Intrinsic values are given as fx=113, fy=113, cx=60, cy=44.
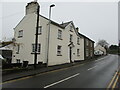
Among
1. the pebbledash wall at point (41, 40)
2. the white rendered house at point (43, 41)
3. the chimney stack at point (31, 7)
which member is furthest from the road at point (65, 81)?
the chimney stack at point (31, 7)

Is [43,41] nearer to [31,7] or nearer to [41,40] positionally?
[41,40]

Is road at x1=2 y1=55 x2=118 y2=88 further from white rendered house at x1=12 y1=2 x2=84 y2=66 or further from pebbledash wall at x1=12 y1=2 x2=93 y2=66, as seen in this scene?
pebbledash wall at x1=12 y1=2 x2=93 y2=66

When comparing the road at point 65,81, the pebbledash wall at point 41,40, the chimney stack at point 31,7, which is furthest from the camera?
the chimney stack at point 31,7

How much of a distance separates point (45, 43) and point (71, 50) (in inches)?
293

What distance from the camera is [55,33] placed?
63.6ft

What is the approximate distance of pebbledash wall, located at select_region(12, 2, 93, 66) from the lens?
60.3 feet

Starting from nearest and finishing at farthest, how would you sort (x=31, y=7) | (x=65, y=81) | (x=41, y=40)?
1. (x=65, y=81)
2. (x=41, y=40)
3. (x=31, y=7)

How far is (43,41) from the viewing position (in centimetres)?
1839

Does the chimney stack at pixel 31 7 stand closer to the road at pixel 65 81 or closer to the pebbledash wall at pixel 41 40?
the pebbledash wall at pixel 41 40

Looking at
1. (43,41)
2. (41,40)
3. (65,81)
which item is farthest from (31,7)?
(65,81)

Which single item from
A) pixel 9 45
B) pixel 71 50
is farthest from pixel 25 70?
pixel 71 50

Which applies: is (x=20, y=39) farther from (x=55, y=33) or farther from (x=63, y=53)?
(x=63, y=53)

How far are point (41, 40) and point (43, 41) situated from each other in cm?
41

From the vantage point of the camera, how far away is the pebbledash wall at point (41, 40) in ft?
60.3
